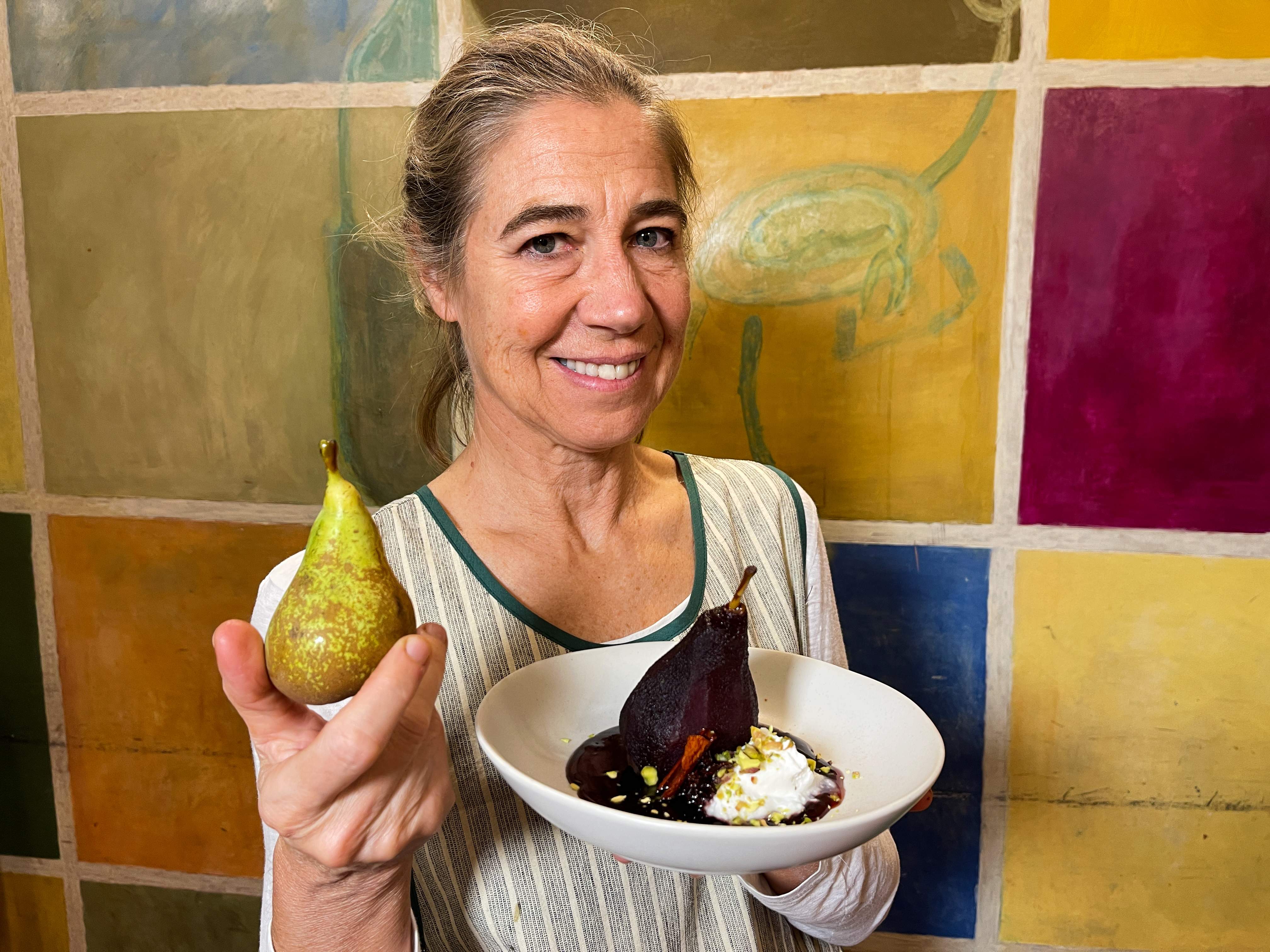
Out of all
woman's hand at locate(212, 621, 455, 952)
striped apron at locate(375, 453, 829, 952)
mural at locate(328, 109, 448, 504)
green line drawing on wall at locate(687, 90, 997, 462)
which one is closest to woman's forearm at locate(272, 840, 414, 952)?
woman's hand at locate(212, 621, 455, 952)

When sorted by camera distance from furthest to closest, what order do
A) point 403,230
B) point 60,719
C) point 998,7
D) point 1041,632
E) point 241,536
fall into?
point 60,719
point 241,536
point 1041,632
point 998,7
point 403,230

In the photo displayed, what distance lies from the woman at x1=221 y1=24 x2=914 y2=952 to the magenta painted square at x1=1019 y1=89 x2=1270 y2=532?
736 mm

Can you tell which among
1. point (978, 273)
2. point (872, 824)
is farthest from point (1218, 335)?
point (872, 824)

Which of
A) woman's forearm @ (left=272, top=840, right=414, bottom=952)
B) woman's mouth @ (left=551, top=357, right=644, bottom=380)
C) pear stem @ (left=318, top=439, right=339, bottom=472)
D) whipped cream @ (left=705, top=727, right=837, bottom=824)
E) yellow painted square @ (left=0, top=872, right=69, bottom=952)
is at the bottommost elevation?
yellow painted square @ (left=0, top=872, right=69, bottom=952)

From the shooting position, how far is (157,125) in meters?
1.71

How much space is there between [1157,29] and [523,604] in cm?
135

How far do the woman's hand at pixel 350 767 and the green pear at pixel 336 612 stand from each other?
0.06 ft

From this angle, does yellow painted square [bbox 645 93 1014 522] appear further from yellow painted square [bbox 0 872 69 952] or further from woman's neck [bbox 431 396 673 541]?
yellow painted square [bbox 0 872 69 952]

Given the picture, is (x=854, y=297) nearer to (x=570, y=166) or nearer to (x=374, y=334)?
(x=570, y=166)

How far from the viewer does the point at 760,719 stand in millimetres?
939

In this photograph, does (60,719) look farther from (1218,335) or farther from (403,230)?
(1218,335)

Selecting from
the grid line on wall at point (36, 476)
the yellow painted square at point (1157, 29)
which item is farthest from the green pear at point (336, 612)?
the grid line on wall at point (36, 476)

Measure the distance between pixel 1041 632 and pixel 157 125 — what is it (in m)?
1.86

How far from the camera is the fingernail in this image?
61cm
